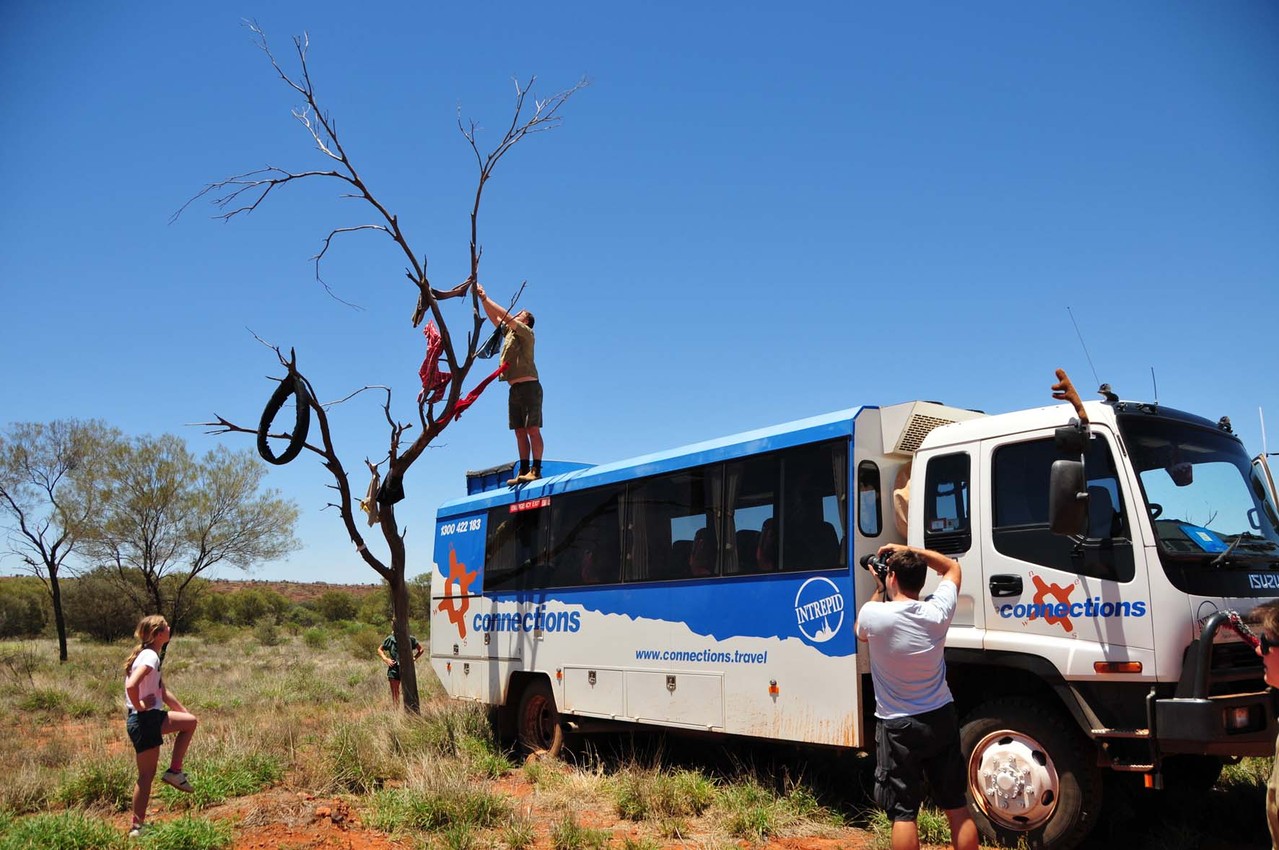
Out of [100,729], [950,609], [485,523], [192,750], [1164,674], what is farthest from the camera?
[100,729]

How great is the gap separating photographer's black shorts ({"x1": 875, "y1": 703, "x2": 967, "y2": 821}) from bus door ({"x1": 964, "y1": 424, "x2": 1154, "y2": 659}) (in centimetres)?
135

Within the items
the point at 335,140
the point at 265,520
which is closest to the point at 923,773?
the point at 335,140

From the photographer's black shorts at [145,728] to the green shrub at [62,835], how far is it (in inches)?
25.5

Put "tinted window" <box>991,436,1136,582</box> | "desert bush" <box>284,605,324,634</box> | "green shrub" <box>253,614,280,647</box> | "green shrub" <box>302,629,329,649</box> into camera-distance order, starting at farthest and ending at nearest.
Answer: "desert bush" <box>284,605,324,634</box>
"green shrub" <box>253,614,280,647</box>
"green shrub" <box>302,629,329,649</box>
"tinted window" <box>991,436,1136,582</box>

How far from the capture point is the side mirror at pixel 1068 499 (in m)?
5.84

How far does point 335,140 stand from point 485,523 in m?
5.08

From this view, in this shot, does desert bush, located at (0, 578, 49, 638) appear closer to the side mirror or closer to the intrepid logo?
the intrepid logo

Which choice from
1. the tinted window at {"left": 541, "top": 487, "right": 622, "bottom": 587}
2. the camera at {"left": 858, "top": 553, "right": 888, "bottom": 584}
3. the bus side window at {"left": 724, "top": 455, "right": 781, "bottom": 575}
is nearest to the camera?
the camera at {"left": 858, "top": 553, "right": 888, "bottom": 584}

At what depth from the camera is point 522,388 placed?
39.4 feet

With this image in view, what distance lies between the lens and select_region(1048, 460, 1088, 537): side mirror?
584 cm

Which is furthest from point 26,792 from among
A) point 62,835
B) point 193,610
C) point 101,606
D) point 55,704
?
point 193,610

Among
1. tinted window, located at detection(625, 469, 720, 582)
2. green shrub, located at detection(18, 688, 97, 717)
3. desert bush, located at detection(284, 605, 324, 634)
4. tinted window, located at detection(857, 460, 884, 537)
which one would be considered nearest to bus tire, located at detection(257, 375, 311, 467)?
tinted window, located at detection(625, 469, 720, 582)

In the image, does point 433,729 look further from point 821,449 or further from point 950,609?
point 950,609

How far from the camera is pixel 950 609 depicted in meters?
5.36
